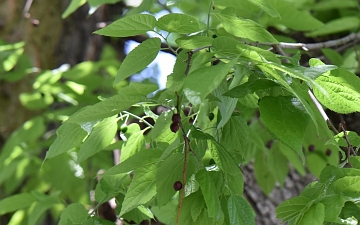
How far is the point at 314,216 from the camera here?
2.19ft

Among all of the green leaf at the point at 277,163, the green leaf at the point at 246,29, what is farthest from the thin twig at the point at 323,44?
the green leaf at the point at 277,163

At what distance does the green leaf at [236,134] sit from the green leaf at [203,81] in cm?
25

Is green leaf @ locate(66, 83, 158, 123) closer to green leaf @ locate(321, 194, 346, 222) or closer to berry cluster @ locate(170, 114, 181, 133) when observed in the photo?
berry cluster @ locate(170, 114, 181, 133)

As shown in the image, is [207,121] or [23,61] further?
[23,61]

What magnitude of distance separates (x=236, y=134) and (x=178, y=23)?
0.68 feet

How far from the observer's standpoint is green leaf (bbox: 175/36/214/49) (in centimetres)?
73

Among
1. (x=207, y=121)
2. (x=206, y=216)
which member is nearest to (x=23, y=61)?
(x=207, y=121)

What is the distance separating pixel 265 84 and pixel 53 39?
1979 millimetres

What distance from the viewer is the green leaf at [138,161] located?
753mm

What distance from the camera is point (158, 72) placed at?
2.97 metres

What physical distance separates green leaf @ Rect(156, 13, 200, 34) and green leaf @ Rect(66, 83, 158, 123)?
10 cm

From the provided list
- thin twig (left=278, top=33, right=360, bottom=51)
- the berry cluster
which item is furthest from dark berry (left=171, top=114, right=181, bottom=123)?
thin twig (left=278, top=33, right=360, bottom=51)

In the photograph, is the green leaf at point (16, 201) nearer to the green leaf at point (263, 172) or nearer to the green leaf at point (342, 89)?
the green leaf at point (263, 172)

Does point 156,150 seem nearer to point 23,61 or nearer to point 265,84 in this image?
point 265,84
